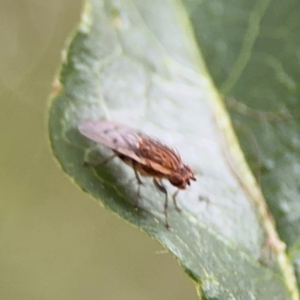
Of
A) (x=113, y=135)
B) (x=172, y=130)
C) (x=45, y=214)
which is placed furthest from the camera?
(x=45, y=214)

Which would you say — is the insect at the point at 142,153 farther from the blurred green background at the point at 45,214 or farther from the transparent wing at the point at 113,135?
the blurred green background at the point at 45,214

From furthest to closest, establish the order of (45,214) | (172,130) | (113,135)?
1. (45,214)
2. (113,135)
3. (172,130)

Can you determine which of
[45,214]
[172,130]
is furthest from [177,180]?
[45,214]

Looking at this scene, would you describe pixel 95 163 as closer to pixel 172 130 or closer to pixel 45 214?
pixel 172 130

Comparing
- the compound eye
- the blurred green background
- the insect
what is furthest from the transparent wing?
the blurred green background

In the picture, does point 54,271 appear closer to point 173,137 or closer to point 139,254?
point 139,254

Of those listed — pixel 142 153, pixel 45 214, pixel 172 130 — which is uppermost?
pixel 172 130

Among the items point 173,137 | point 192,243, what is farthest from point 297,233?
point 173,137
